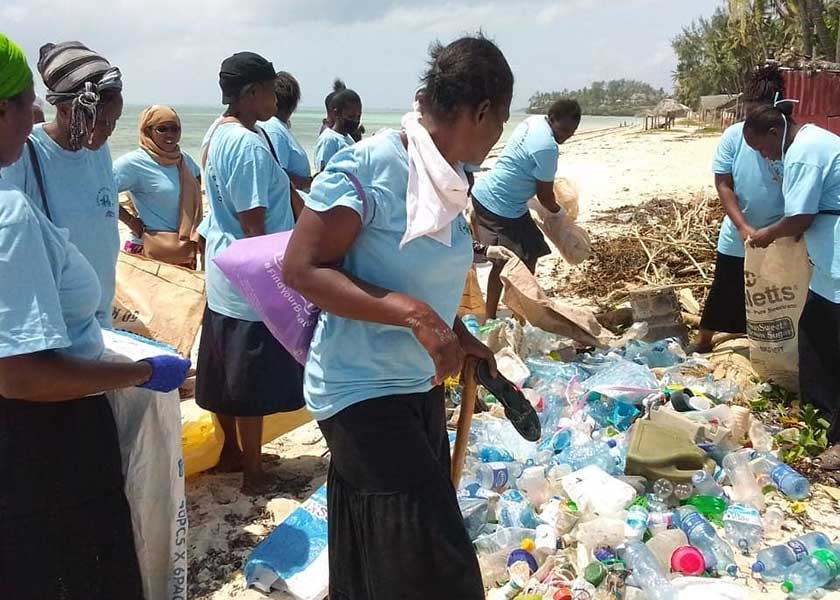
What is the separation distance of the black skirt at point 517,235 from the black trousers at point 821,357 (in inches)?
89.2

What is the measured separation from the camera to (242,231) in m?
3.31

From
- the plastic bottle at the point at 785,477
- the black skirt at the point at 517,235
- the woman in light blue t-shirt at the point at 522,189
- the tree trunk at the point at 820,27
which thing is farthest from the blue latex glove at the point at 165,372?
the tree trunk at the point at 820,27

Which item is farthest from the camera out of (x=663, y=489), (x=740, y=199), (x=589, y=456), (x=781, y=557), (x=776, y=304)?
(x=740, y=199)

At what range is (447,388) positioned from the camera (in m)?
4.63

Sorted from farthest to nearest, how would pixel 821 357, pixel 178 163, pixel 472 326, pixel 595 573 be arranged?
pixel 472 326, pixel 178 163, pixel 821 357, pixel 595 573

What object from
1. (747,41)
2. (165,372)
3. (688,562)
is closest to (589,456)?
(688,562)

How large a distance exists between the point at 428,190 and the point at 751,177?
11.9ft

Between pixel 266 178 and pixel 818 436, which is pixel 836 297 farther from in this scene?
pixel 266 178

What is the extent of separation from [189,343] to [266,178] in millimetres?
1479

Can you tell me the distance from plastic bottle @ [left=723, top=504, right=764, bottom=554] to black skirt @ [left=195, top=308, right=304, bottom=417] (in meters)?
1.98

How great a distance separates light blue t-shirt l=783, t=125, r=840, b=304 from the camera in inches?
156

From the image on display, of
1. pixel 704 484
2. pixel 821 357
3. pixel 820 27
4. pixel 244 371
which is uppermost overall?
pixel 820 27

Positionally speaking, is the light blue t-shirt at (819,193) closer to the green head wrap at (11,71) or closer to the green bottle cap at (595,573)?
the green bottle cap at (595,573)

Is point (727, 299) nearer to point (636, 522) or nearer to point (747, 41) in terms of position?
point (636, 522)
